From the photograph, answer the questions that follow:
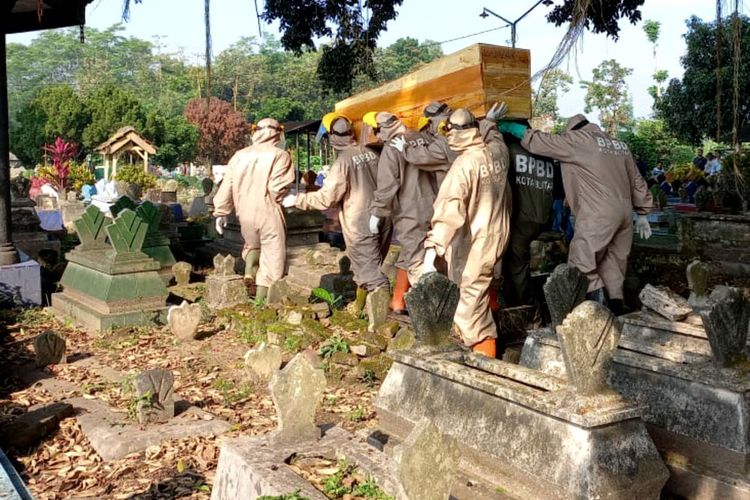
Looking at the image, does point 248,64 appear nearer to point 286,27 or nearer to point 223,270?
point 286,27

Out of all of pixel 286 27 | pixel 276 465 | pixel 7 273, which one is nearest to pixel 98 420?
pixel 276 465

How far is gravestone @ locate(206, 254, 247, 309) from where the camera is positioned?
25.2 feet

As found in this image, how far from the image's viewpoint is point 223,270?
785 cm

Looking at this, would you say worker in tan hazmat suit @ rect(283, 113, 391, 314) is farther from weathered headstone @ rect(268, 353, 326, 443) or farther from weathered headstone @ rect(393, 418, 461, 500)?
weathered headstone @ rect(393, 418, 461, 500)

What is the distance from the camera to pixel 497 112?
242 inches

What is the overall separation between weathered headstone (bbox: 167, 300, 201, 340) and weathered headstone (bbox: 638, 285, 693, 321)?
381cm

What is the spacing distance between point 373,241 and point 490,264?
7.25 ft

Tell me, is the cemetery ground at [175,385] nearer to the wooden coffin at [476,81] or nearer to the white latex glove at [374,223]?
the white latex glove at [374,223]

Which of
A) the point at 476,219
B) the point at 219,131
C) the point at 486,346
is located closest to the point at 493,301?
the point at 486,346

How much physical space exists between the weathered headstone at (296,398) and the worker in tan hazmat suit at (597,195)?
279 cm

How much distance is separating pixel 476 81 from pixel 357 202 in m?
1.64

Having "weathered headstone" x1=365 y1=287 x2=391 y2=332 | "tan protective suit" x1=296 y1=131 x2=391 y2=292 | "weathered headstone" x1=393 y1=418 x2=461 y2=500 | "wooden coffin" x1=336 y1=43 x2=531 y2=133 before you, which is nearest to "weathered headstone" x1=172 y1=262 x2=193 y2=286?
"tan protective suit" x1=296 y1=131 x2=391 y2=292

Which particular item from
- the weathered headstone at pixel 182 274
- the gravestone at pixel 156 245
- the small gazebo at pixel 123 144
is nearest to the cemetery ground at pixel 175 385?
the weathered headstone at pixel 182 274

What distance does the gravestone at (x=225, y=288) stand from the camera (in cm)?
768
